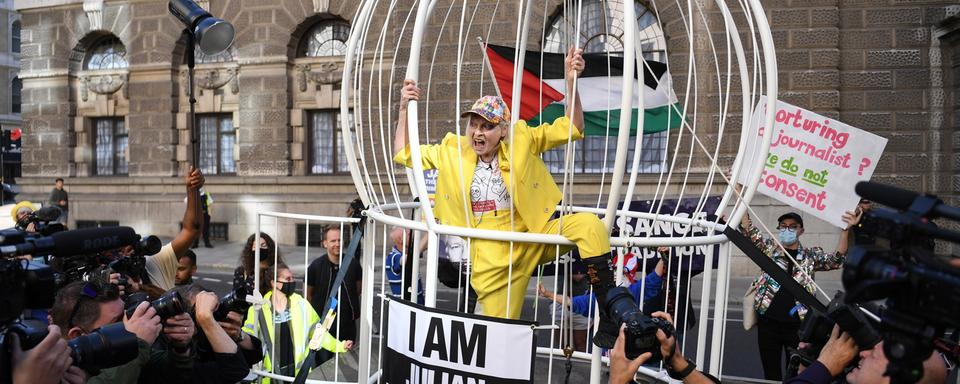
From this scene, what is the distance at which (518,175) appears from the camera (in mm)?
3609

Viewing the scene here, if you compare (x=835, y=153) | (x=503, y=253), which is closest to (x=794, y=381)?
(x=503, y=253)

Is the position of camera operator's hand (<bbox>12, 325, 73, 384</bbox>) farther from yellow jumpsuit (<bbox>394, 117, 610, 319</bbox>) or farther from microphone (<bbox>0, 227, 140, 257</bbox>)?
yellow jumpsuit (<bbox>394, 117, 610, 319</bbox>)

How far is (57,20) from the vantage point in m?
17.9

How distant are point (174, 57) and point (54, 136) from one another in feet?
12.9

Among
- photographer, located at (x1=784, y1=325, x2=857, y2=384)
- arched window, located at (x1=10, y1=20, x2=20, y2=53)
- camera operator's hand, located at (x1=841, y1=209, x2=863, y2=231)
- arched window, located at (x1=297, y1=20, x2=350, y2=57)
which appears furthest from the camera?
arched window, located at (x1=10, y1=20, x2=20, y2=53)

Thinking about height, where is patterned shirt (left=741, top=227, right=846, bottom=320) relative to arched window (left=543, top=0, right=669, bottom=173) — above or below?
below

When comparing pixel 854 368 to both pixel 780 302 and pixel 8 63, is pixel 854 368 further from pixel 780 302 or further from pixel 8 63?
pixel 8 63

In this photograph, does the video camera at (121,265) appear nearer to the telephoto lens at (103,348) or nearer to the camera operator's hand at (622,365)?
the telephoto lens at (103,348)

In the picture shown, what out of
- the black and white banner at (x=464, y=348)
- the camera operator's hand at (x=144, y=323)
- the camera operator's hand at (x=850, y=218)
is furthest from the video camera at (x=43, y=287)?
the camera operator's hand at (x=850, y=218)

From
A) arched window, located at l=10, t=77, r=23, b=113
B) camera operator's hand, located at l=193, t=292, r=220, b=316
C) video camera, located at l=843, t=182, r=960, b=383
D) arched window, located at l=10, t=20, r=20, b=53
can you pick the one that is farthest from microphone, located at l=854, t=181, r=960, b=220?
arched window, located at l=10, t=77, r=23, b=113

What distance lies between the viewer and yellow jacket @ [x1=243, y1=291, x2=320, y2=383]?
182 inches

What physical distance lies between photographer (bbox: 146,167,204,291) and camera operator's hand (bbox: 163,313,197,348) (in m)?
1.73

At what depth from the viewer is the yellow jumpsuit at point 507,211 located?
3.40m

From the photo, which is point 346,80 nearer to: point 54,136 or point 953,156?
point 953,156
